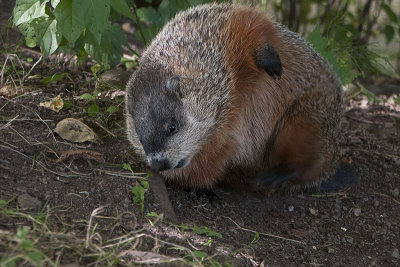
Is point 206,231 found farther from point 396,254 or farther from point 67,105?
point 67,105

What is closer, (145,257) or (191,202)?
(145,257)

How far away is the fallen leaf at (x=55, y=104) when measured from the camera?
468 cm

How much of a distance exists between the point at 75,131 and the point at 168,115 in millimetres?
915

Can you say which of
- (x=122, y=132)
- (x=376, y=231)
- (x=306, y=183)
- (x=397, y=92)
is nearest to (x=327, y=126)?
(x=306, y=183)

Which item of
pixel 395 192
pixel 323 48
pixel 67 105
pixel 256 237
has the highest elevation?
pixel 323 48

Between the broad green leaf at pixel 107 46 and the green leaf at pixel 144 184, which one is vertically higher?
the broad green leaf at pixel 107 46

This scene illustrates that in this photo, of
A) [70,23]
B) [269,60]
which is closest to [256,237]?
[269,60]

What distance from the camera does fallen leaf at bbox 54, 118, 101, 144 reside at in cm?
430

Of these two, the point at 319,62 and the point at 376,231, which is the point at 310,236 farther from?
the point at 319,62

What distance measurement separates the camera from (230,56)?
14.5 feet

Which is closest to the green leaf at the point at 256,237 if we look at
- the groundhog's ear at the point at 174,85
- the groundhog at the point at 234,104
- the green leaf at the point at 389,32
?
the groundhog at the point at 234,104

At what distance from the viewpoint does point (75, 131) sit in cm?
438

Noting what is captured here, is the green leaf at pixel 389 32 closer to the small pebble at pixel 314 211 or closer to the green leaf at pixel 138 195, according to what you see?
the small pebble at pixel 314 211

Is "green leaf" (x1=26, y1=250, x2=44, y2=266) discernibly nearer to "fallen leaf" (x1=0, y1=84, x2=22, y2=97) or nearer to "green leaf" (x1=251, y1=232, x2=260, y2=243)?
"green leaf" (x1=251, y1=232, x2=260, y2=243)
